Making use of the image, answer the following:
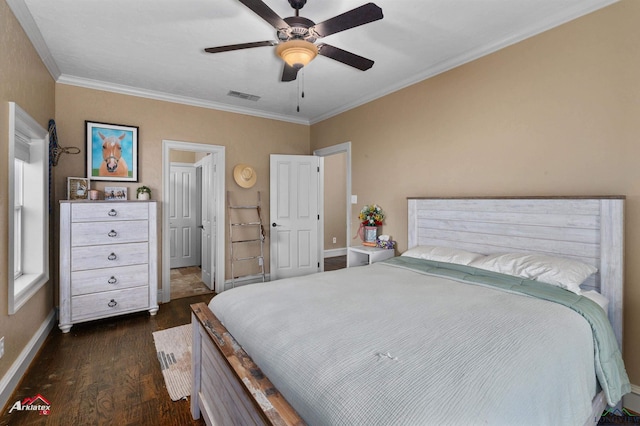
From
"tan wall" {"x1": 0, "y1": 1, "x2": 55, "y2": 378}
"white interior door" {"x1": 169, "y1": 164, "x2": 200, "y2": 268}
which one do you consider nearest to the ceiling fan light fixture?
"tan wall" {"x1": 0, "y1": 1, "x2": 55, "y2": 378}

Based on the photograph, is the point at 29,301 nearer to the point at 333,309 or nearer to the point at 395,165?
the point at 333,309

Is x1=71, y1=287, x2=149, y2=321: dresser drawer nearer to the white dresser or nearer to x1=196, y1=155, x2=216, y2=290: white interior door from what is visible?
the white dresser

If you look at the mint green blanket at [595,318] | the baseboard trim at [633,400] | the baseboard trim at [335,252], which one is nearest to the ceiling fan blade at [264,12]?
the mint green blanket at [595,318]

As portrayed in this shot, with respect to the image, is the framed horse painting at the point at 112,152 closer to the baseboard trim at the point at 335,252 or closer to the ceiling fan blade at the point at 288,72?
the ceiling fan blade at the point at 288,72

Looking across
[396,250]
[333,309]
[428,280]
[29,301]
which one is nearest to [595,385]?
[428,280]

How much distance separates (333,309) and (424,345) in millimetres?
498

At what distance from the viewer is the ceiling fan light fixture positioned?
186 cm

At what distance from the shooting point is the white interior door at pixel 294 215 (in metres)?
4.64

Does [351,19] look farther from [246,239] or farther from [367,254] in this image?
[246,239]

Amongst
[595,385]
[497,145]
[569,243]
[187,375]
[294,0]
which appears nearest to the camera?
[595,385]

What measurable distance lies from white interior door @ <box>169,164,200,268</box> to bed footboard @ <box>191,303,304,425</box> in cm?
450

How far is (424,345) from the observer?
1177mm

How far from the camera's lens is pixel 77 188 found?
3289 millimetres

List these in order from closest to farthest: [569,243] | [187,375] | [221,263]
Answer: [569,243] → [187,375] → [221,263]
